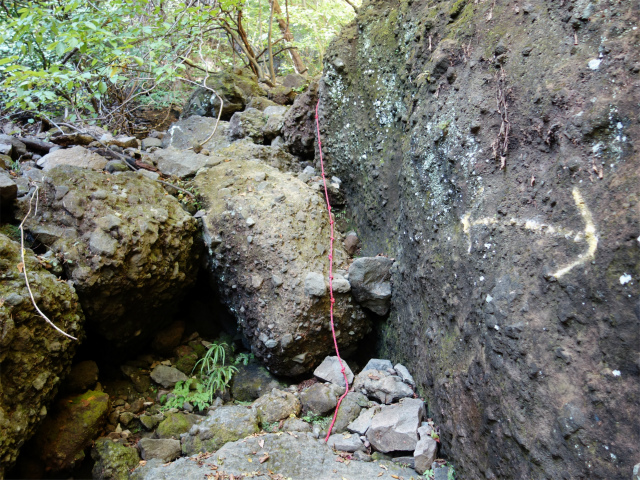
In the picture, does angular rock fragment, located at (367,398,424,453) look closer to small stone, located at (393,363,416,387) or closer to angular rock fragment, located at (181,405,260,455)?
small stone, located at (393,363,416,387)

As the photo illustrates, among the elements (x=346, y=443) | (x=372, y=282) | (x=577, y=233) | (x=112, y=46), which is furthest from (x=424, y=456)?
(x=112, y=46)

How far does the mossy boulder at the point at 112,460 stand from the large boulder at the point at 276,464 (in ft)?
0.34

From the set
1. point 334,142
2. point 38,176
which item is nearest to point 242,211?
point 334,142

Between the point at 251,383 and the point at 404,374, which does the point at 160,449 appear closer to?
the point at 251,383

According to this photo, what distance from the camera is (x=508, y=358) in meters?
2.06

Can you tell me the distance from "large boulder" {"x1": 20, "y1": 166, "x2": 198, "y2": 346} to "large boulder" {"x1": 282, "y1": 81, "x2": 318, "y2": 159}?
5.51ft

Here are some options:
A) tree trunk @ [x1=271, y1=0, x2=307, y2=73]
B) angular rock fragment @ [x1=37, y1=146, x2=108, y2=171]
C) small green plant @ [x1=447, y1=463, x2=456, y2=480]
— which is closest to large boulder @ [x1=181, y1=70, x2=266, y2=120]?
angular rock fragment @ [x1=37, y1=146, x2=108, y2=171]

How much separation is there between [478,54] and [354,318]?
2.24 m

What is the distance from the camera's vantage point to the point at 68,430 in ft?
9.30

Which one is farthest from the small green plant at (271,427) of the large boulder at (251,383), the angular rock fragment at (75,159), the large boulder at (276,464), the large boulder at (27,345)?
the angular rock fragment at (75,159)

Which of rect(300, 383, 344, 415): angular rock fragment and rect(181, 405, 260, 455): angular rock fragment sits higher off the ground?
rect(300, 383, 344, 415): angular rock fragment

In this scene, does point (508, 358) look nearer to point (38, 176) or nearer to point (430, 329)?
point (430, 329)

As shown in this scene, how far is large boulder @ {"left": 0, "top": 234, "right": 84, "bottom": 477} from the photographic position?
2307mm

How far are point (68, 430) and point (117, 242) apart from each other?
1352 millimetres
